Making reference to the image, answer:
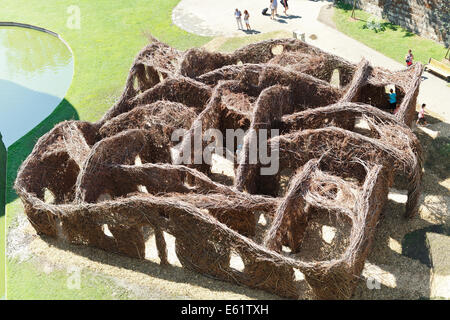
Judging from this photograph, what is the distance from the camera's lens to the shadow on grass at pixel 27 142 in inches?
870

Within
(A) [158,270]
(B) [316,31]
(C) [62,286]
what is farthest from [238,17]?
(C) [62,286]

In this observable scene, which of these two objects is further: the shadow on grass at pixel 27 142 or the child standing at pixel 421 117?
the shadow on grass at pixel 27 142

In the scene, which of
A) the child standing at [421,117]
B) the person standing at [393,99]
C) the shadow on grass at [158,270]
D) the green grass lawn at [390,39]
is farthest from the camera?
the green grass lawn at [390,39]

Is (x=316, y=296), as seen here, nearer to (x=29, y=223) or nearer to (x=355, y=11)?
(x=29, y=223)

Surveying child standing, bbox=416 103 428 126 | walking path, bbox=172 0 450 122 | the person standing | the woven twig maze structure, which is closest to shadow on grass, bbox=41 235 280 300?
the woven twig maze structure

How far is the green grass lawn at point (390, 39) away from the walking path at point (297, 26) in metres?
0.62

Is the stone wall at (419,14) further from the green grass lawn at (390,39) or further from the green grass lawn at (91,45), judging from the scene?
the green grass lawn at (91,45)

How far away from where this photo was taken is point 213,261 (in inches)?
614

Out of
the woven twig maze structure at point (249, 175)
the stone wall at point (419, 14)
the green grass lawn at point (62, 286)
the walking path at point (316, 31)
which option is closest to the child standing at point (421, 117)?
the walking path at point (316, 31)

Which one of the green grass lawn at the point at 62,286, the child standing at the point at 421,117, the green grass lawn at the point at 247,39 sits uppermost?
the green grass lawn at the point at 247,39

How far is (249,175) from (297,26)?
18.0 metres

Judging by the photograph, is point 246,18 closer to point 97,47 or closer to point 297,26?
point 297,26

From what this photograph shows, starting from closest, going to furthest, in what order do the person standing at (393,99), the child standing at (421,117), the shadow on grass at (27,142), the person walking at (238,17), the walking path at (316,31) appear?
the walking path at (316,31) < the person standing at (393,99) < the child standing at (421,117) < the shadow on grass at (27,142) < the person walking at (238,17)

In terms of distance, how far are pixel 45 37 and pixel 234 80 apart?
834 inches
